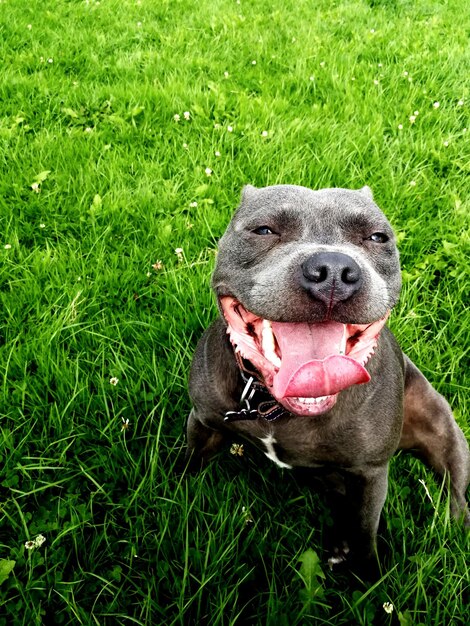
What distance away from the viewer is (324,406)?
1791mm

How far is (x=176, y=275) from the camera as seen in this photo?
327 centimetres

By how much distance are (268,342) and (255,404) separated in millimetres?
324

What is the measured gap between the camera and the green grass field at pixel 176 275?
2119mm

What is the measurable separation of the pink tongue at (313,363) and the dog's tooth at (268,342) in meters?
0.03

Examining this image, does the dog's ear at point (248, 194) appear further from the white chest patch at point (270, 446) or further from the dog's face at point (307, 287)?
the white chest patch at point (270, 446)

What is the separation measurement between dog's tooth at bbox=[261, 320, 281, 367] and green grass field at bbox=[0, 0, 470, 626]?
0.85 meters

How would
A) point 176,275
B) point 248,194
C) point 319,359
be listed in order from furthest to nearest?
1. point 176,275
2. point 248,194
3. point 319,359

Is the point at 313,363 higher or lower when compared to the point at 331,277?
lower

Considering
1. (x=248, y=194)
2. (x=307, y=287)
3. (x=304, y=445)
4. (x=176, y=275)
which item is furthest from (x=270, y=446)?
(x=176, y=275)

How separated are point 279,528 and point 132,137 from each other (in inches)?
130

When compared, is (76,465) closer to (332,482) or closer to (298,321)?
(332,482)

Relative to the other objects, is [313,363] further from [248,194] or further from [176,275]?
[176,275]

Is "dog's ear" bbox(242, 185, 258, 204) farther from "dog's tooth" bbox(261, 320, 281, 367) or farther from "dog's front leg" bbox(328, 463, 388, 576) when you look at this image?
"dog's front leg" bbox(328, 463, 388, 576)

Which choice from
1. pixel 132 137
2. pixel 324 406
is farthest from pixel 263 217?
pixel 132 137
